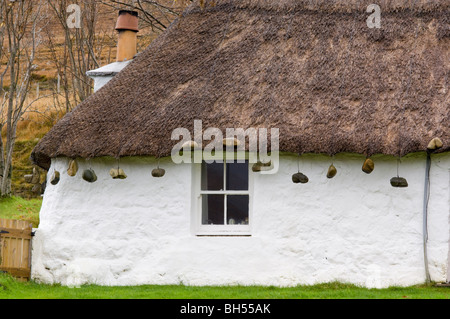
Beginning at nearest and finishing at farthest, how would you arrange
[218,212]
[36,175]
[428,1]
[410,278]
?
[410,278] → [218,212] → [428,1] → [36,175]

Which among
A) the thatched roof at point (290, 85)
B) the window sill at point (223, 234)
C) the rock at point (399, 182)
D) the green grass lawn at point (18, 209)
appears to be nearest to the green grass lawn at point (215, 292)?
the window sill at point (223, 234)

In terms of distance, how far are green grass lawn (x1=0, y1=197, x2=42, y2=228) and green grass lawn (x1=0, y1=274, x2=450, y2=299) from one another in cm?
833

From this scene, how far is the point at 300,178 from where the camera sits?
34.5 ft

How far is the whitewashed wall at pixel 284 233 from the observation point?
34.2 feet

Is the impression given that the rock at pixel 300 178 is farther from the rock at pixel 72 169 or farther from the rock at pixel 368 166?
the rock at pixel 72 169

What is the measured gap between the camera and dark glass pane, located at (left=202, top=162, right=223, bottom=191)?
11.2 m

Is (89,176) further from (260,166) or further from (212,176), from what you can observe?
(260,166)

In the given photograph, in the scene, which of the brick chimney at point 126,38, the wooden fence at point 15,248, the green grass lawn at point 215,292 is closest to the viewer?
the green grass lawn at point 215,292

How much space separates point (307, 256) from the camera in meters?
10.5

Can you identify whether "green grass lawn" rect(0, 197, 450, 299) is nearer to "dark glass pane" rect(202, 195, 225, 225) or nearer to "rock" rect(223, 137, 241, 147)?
"dark glass pane" rect(202, 195, 225, 225)

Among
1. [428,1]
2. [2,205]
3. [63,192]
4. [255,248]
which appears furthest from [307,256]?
[2,205]

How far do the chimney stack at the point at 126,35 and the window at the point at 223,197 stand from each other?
12.0ft

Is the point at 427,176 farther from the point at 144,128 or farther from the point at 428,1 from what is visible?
the point at 144,128

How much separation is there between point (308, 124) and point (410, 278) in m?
→ 2.41
